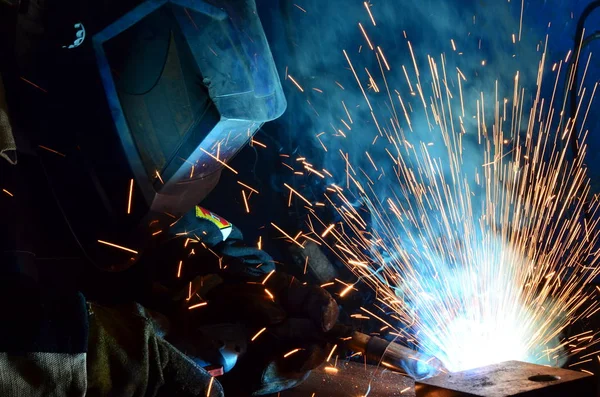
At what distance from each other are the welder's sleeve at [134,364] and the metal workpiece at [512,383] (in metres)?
0.88

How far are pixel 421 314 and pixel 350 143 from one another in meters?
1.80

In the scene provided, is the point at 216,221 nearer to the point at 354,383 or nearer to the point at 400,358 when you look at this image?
the point at 354,383

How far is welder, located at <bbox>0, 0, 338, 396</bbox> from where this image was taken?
2.60 meters

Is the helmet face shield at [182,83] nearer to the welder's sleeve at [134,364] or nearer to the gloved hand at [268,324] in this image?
the gloved hand at [268,324]

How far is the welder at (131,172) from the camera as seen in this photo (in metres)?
2.60

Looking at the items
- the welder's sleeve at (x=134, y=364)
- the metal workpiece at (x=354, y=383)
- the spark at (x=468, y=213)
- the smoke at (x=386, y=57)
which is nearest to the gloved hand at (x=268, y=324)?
the metal workpiece at (x=354, y=383)

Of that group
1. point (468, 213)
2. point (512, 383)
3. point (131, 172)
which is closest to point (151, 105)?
point (131, 172)

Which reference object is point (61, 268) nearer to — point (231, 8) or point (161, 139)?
point (161, 139)

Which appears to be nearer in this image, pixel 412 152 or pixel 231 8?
pixel 231 8

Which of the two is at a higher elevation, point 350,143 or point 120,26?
point 120,26

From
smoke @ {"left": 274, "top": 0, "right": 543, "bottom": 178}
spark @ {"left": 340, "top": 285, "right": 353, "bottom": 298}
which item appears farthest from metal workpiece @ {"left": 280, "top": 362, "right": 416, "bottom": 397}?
smoke @ {"left": 274, "top": 0, "right": 543, "bottom": 178}

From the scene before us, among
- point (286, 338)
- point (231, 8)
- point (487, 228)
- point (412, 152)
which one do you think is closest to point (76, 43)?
point (231, 8)

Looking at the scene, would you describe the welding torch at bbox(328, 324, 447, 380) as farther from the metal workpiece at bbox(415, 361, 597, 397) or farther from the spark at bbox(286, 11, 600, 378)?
the spark at bbox(286, 11, 600, 378)

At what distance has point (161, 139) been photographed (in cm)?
273
